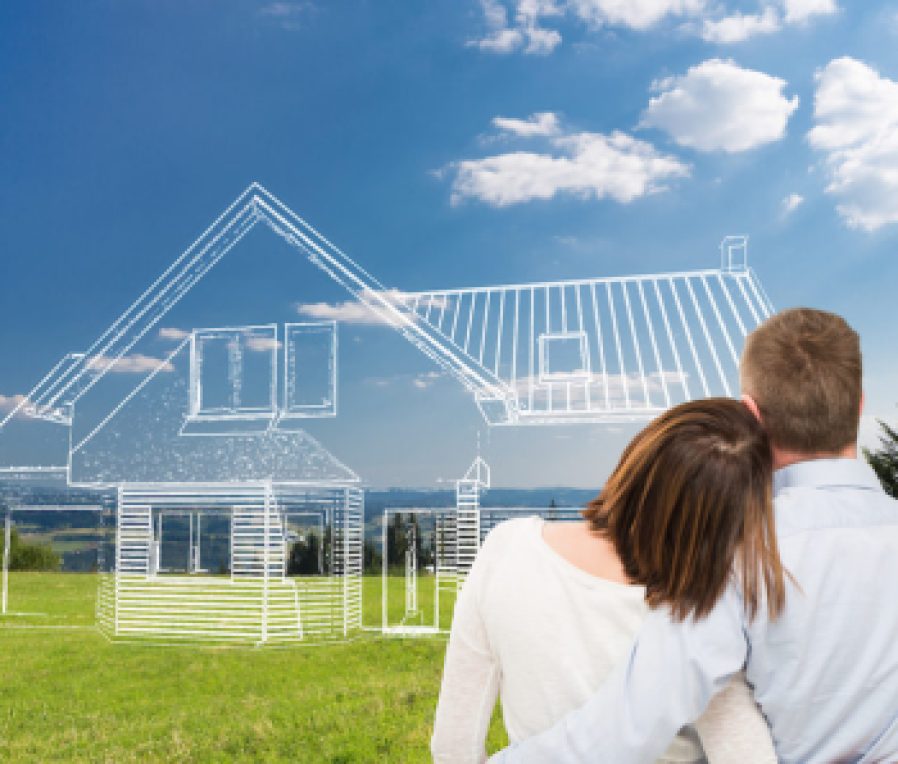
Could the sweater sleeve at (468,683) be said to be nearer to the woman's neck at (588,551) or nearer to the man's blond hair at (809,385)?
the woman's neck at (588,551)

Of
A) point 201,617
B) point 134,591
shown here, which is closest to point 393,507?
point 201,617

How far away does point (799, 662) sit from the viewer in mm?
1651

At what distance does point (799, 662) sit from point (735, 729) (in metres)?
0.17

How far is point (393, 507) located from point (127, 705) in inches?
156

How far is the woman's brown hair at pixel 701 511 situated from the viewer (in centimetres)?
161

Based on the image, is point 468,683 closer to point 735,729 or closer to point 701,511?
point 735,729

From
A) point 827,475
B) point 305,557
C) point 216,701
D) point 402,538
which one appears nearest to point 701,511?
point 827,475

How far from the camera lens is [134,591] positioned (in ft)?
38.2

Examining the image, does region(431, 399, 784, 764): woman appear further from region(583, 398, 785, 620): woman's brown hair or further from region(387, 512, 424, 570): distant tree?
region(387, 512, 424, 570): distant tree

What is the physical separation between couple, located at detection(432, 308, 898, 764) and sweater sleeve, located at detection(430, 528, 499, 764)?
0.02 m

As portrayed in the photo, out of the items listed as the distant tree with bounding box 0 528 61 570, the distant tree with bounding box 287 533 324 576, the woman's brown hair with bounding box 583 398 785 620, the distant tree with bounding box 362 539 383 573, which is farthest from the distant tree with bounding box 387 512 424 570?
the woman's brown hair with bounding box 583 398 785 620

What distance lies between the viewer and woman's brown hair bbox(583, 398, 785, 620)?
161cm

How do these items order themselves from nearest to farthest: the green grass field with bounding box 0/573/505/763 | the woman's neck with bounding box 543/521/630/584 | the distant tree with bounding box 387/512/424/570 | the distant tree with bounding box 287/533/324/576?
the woman's neck with bounding box 543/521/630/584 → the green grass field with bounding box 0/573/505/763 → the distant tree with bounding box 387/512/424/570 → the distant tree with bounding box 287/533/324/576

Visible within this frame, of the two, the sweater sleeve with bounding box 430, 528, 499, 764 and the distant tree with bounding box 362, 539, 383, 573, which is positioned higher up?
the sweater sleeve with bounding box 430, 528, 499, 764
